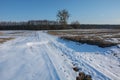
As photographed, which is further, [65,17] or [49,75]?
[65,17]

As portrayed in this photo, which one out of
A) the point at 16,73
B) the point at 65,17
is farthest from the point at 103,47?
the point at 65,17

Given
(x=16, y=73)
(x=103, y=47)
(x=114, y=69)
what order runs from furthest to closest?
(x=103, y=47)
(x=114, y=69)
(x=16, y=73)

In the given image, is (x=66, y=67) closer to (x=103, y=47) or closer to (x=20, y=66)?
(x=20, y=66)

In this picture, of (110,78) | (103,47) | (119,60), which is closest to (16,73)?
(110,78)

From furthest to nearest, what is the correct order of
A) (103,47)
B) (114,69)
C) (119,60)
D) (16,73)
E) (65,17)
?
(65,17) < (103,47) < (119,60) < (114,69) < (16,73)

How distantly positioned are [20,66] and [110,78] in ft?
14.3

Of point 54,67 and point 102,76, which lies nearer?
point 102,76

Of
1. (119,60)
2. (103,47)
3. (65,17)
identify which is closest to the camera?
(119,60)

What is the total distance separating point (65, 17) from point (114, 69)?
314 feet

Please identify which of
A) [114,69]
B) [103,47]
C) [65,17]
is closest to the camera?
[114,69]

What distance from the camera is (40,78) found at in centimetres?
720

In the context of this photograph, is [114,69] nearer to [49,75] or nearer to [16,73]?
[49,75]

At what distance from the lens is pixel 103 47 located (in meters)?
15.9

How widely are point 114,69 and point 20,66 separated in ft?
14.4
